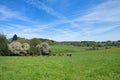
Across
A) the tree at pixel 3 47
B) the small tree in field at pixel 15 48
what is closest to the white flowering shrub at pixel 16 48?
the small tree in field at pixel 15 48

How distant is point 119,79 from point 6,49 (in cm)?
5439

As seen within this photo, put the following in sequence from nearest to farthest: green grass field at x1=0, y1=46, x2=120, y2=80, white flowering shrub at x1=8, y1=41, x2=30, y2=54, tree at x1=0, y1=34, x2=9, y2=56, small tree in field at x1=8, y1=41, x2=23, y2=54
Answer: green grass field at x1=0, y1=46, x2=120, y2=80
tree at x1=0, y1=34, x2=9, y2=56
small tree in field at x1=8, y1=41, x2=23, y2=54
white flowering shrub at x1=8, y1=41, x2=30, y2=54

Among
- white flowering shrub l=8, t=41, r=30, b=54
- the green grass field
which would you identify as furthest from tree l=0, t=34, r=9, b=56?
the green grass field

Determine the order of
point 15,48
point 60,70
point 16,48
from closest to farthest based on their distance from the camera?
1. point 60,70
2. point 15,48
3. point 16,48

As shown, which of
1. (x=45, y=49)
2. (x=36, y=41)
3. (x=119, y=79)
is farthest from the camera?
(x=36, y=41)

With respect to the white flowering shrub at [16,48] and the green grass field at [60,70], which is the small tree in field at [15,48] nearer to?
the white flowering shrub at [16,48]

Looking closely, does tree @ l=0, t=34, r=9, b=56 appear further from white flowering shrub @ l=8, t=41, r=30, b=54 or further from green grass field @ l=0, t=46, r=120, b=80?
green grass field @ l=0, t=46, r=120, b=80

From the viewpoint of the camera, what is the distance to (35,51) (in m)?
65.2

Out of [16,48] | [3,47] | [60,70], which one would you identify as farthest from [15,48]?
[60,70]

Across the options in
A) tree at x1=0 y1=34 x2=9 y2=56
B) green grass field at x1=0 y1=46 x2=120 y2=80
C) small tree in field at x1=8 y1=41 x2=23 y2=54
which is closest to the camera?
green grass field at x1=0 y1=46 x2=120 y2=80

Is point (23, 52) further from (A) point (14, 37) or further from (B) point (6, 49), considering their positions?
(A) point (14, 37)

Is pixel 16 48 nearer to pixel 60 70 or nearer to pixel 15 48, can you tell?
pixel 15 48

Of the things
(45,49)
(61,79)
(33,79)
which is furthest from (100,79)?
(45,49)

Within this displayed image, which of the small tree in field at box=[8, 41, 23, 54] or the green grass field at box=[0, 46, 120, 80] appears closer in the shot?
the green grass field at box=[0, 46, 120, 80]
